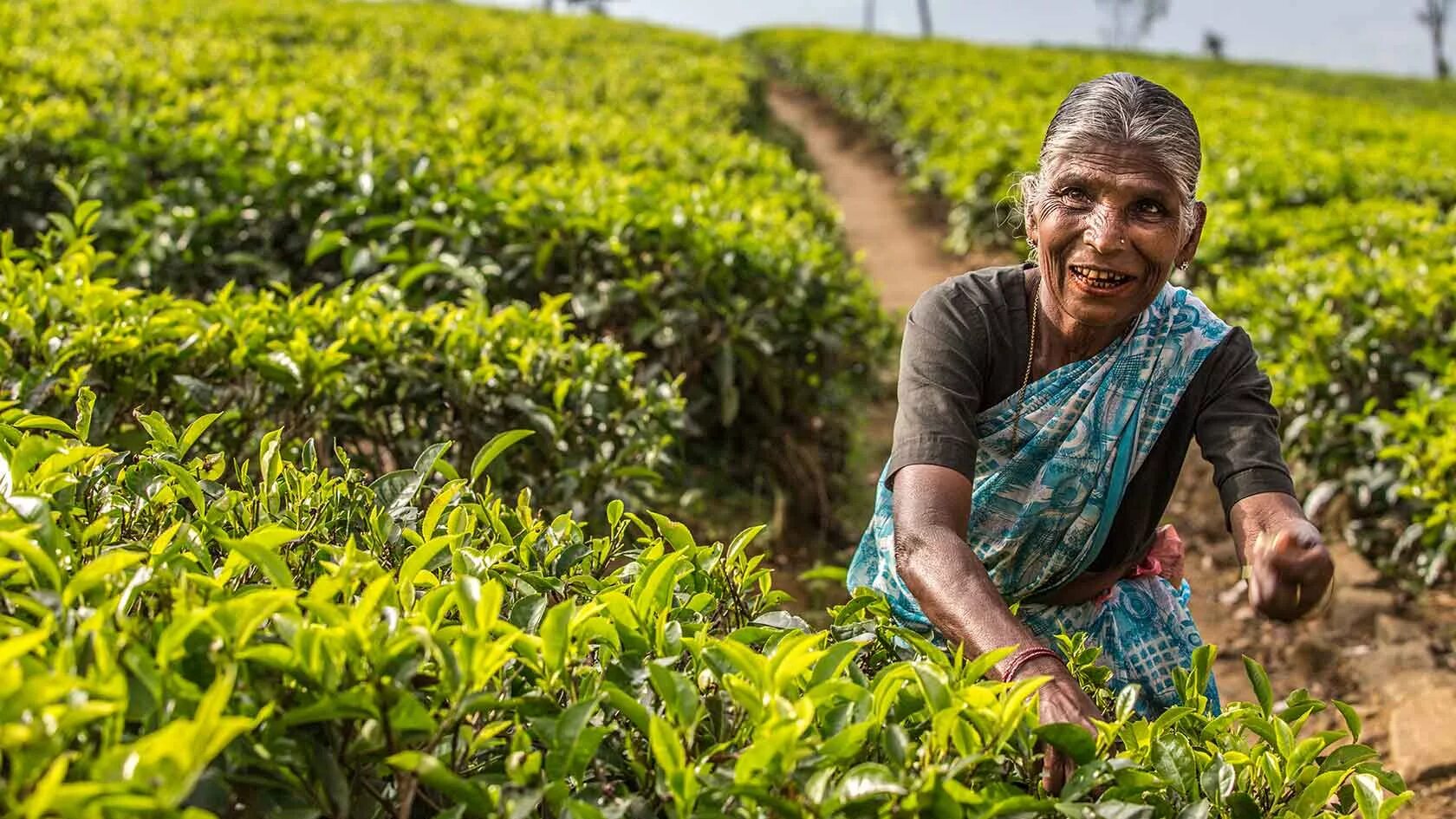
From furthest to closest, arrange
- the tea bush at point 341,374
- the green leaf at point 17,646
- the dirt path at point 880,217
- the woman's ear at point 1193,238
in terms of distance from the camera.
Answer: the dirt path at point 880,217, the tea bush at point 341,374, the woman's ear at point 1193,238, the green leaf at point 17,646

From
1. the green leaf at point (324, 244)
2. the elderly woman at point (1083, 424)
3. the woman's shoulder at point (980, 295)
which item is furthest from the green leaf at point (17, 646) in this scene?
the green leaf at point (324, 244)

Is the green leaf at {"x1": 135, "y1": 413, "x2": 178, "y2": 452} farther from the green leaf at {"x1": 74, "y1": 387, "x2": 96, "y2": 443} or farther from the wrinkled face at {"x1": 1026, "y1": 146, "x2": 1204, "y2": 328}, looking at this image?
the wrinkled face at {"x1": 1026, "y1": 146, "x2": 1204, "y2": 328}

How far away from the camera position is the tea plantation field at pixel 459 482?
4.21 ft

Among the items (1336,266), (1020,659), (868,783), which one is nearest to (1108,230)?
(1020,659)

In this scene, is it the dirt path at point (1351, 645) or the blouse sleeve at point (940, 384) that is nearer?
the blouse sleeve at point (940, 384)

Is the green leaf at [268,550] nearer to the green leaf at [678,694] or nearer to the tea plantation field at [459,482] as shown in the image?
the tea plantation field at [459,482]

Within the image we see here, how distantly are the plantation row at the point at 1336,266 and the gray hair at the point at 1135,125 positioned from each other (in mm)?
389

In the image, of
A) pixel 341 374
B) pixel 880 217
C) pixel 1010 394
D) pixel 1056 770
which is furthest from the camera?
pixel 880 217

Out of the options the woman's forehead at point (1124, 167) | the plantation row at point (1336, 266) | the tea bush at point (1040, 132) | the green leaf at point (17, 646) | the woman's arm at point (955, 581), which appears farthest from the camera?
the tea bush at point (1040, 132)

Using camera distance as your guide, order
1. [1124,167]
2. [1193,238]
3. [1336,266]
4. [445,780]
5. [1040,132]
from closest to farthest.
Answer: [445,780]
[1124,167]
[1193,238]
[1336,266]
[1040,132]

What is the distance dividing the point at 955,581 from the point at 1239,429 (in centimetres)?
60

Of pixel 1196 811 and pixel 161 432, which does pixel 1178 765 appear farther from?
pixel 161 432

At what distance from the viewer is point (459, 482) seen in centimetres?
190

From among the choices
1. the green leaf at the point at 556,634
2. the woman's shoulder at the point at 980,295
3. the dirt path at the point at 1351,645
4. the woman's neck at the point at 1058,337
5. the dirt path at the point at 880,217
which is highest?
the woman's shoulder at the point at 980,295
